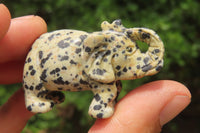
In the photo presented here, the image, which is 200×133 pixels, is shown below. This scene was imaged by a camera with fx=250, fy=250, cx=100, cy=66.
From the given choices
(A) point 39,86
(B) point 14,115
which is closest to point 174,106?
(A) point 39,86

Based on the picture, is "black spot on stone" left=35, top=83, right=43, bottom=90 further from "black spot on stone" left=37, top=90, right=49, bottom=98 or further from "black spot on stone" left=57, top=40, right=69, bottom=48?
"black spot on stone" left=57, top=40, right=69, bottom=48

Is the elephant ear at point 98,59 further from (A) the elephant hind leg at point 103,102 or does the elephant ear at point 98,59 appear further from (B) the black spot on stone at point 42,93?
(B) the black spot on stone at point 42,93

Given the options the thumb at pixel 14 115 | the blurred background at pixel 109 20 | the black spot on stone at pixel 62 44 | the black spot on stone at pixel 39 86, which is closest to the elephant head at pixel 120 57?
the black spot on stone at pixel 62 44

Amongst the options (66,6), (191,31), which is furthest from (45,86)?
(191,31)

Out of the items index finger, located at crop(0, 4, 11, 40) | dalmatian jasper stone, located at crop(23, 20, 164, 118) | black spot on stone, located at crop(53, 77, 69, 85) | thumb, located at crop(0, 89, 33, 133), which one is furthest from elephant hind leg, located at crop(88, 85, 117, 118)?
thumb, located at crop(0, 89, 33, 133)

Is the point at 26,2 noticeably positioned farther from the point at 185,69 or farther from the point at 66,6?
the point at 185,69

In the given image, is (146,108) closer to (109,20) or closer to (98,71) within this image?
(98,71)
